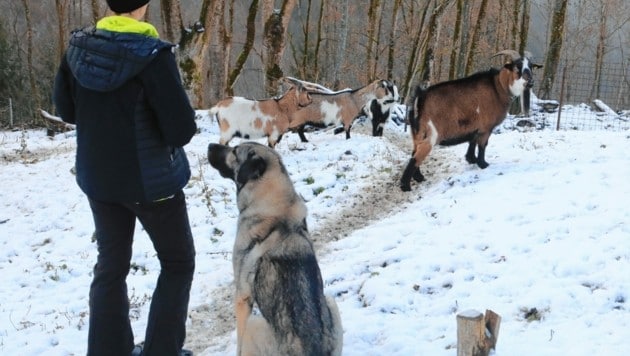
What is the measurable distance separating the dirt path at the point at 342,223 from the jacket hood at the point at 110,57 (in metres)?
2.34

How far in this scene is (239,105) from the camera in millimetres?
10633

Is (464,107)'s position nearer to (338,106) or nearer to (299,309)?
(338,106)

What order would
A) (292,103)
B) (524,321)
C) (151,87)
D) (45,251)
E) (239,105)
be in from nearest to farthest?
(151,87), (524,321), (45,251), (239,105), (292,103)

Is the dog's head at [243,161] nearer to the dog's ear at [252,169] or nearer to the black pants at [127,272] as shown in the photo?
the dog's ear at [252,169]

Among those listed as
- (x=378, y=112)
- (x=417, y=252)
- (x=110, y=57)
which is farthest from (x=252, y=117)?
(x=110, y=57)

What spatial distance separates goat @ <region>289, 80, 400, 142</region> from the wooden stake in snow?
843cm

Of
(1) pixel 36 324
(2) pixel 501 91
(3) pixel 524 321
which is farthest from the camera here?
(2) pixel 501 91

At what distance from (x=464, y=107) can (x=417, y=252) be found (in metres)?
3.56

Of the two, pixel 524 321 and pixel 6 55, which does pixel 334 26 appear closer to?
pixel 6 55

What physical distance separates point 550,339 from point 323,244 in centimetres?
332

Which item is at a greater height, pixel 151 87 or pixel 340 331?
pixel 151 87

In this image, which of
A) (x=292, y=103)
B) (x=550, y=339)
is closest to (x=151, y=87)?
(x=550, y=339)

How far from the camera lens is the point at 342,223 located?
24.8ft

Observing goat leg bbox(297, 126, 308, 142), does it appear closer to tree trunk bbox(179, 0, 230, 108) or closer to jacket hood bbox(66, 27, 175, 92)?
tree trunk bbox(179, 0, 230, 108)
